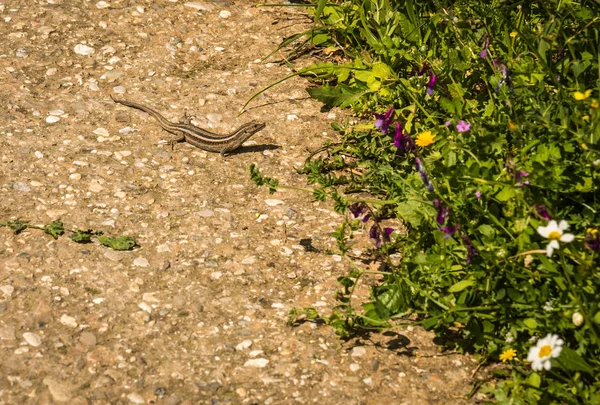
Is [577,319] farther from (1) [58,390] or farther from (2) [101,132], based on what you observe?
(2) [101,132]

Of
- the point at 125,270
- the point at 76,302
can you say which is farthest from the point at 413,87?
the point at 76,302

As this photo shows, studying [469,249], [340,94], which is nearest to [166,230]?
[340,94]

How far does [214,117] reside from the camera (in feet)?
22.3

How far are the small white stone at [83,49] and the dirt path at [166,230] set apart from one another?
0.06 ft

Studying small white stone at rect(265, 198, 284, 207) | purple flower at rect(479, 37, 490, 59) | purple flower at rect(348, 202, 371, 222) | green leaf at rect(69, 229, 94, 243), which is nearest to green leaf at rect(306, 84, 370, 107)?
small white stone at rect(265, 198, 284, 207)

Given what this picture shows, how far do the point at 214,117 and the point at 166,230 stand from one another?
163 centimetres

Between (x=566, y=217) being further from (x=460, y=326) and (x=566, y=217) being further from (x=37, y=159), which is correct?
(x=37, y=159)

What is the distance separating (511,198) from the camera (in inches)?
171

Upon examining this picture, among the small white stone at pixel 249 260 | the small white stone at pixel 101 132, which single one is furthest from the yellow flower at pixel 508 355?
the small white stone at pixel 101 132

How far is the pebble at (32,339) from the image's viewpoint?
444 centimetres

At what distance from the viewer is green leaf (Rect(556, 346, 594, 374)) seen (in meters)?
3.87

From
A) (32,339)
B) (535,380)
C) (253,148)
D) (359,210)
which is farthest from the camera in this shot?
(253,148)

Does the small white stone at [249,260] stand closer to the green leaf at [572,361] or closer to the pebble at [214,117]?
the pebble at [214,117]

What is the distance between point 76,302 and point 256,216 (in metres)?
1.45
